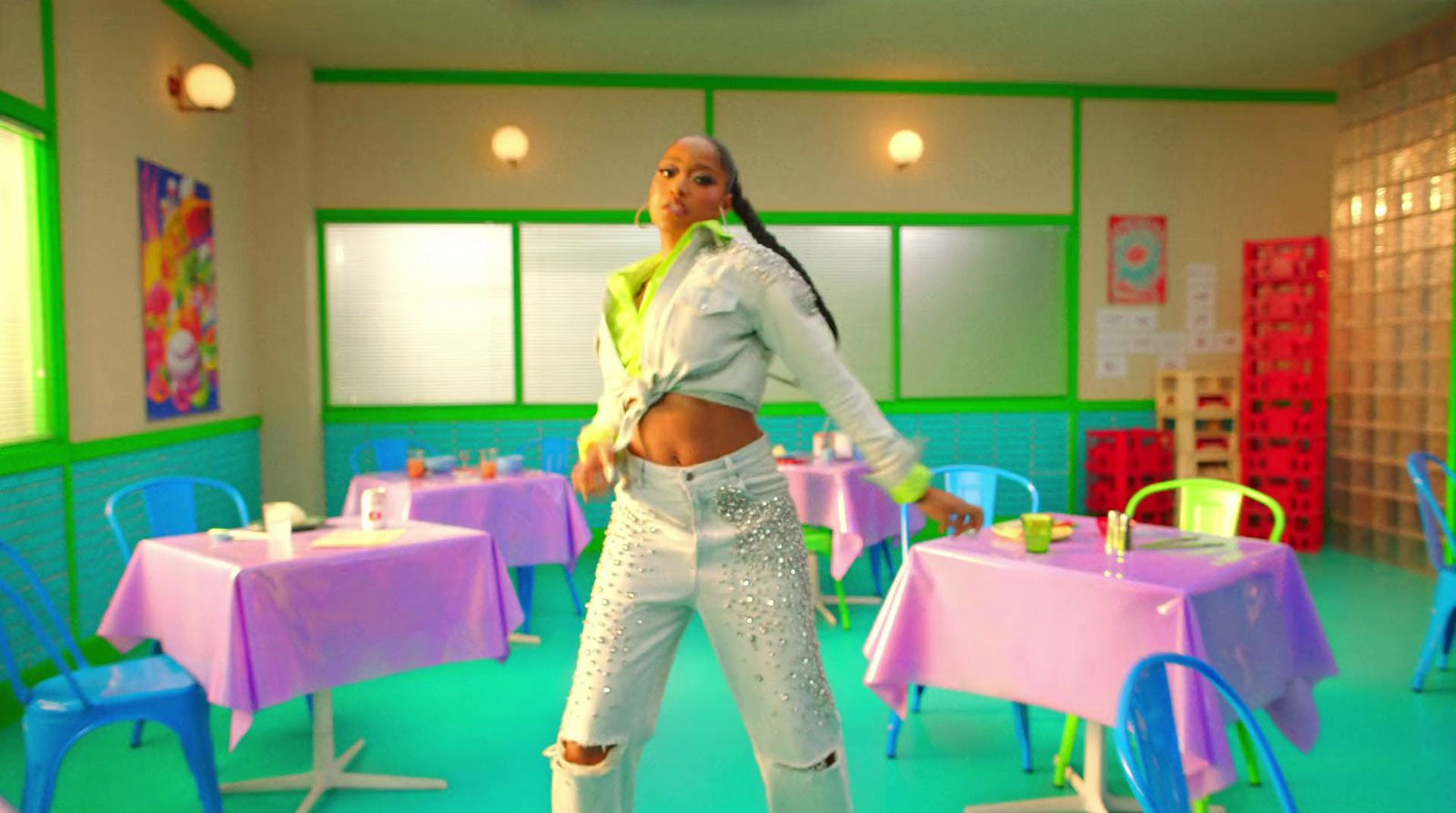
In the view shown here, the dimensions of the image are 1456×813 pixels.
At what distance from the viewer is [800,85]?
6941mm

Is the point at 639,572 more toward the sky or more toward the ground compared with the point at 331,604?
more toward the sky

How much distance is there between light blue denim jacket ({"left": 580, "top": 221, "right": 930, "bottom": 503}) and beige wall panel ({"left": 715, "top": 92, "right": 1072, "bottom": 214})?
5.31m

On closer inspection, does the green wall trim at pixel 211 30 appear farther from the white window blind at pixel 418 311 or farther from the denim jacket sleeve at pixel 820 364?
the denim jacket sleeve at pixel 820 364

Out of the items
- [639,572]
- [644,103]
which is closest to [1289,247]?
[644,103]

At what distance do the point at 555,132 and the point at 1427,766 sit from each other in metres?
5.55

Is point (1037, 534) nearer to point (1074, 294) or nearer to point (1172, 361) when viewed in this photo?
→ point (1074, 294)

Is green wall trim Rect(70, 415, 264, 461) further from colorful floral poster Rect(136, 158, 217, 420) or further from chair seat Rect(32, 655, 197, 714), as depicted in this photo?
chair seat Rect(32, 655, 197, 714)

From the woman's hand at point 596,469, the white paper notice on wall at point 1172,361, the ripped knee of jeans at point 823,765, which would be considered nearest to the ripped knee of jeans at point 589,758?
the ripped knee of jeans at point 823,765

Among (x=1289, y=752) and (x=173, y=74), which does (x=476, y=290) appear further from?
(x=1289, y=752)

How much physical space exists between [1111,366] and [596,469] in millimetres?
6262

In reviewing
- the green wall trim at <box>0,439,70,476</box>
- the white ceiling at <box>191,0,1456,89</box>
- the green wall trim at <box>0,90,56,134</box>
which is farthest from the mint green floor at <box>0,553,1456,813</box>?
the white ceiling at <box>191,0,1456,89</box>

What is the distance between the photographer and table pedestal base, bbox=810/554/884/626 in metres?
4.80

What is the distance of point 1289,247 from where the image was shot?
6.74 meters

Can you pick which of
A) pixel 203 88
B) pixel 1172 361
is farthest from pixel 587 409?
pixel 1172 361
